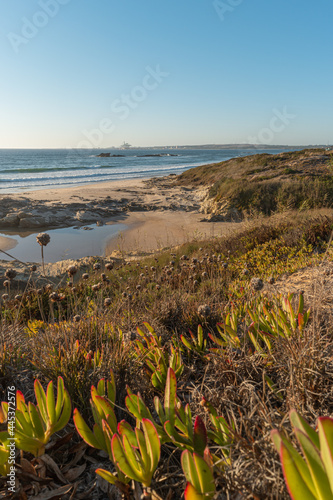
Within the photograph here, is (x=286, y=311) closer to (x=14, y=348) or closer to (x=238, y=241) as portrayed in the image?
(x=14, y=348)

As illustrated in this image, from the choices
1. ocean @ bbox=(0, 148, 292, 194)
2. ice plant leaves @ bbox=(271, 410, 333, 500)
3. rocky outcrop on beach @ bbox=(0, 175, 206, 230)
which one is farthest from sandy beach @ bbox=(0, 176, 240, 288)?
ocean @ bbox=(0, 148, 292, 194)

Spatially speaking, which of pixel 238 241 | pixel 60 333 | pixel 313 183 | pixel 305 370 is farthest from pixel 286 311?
pixel 313 183

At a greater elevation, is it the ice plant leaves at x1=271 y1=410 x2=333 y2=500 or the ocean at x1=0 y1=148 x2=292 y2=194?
the ocean at x1=0 y1=148 x2=292 y2=194

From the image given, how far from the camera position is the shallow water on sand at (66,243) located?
31.8 ft

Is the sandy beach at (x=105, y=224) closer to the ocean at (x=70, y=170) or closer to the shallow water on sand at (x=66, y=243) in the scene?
the shallow water on sand at (x=66, y=243)

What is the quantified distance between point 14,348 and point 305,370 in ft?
7.20

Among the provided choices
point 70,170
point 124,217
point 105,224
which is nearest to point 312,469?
point 105,224

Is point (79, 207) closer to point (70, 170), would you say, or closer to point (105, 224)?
point (105, 224)

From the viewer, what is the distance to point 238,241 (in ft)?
24.6

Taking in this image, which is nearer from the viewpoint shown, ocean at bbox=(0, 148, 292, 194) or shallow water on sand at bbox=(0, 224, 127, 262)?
shallow water on sand at bbox=(0, 224, 127, 262)

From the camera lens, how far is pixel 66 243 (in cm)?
1103

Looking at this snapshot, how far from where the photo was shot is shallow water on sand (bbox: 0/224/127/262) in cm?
969

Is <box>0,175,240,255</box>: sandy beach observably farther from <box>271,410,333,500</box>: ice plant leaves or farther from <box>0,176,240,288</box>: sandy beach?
<box>271,410,333,500</box>: ice plant leaves

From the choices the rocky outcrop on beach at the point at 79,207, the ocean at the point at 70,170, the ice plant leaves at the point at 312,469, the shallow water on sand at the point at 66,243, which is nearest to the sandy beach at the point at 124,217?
the rocky outcrop on beach at the point at 79,207
